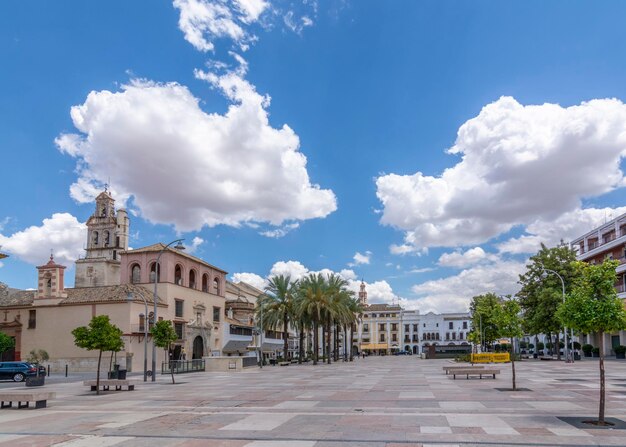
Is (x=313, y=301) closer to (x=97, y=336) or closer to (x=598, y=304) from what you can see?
(x=97, y=336)

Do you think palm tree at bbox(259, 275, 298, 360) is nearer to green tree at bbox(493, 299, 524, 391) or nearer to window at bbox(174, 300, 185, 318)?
window at bbox(174, 300, 185, 318)

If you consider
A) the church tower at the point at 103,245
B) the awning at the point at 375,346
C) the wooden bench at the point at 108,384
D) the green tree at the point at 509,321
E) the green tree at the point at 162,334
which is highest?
the church tower at the point at 103,245

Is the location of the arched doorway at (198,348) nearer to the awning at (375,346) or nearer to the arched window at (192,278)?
the arched window at (192,278)

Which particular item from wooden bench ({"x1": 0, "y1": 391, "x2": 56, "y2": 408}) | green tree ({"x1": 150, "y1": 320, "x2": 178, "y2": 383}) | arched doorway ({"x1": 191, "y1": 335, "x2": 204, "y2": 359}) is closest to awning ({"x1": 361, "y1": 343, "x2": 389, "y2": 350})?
arched doorway ({"x1": 191, "y1": 335, "x2": 204, "y2": 359})

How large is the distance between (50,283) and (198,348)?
1796cm

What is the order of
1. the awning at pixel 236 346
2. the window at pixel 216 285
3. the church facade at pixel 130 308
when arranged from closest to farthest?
1. the church facade at pixel 130 308
2. the awning at pixel 236 346
3. the window at pixel 216 285

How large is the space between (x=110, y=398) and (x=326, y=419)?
12.7 metres

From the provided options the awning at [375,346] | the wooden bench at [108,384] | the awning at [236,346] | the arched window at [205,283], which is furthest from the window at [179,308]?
the awning at [375,346]

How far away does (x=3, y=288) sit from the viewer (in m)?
73.4

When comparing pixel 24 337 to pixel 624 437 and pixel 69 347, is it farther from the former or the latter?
pixel 624 437

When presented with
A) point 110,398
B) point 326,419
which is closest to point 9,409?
point 110,398

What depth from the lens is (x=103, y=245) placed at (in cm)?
10069

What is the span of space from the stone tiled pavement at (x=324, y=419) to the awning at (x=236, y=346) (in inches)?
1932

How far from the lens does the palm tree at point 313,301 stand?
6259 cm
